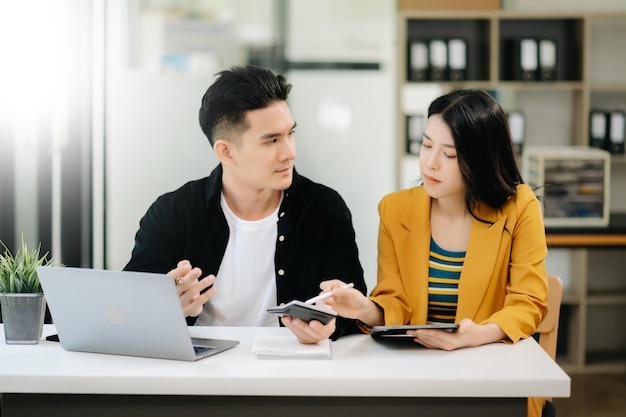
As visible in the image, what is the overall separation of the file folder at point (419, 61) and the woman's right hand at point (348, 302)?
2.60m

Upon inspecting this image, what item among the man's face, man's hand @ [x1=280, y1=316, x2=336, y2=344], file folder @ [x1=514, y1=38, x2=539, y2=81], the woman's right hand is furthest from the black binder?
man's hand @ [x1=280, y1=316, x2=336, y2=344]

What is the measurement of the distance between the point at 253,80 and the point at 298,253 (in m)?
0.47

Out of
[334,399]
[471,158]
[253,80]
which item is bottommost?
[334,399]

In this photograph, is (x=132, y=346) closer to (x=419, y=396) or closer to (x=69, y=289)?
(x=69, y=289)

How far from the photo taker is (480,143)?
2.23 m

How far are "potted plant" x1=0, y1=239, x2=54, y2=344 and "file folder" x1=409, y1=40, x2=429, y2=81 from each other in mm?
2889

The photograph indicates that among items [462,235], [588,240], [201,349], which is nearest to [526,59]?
[588,240]

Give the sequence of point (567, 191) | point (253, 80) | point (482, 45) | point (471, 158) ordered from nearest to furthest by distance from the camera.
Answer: point (471, 158) → point (253, 80) → point (567, 191) → point (482, 45)

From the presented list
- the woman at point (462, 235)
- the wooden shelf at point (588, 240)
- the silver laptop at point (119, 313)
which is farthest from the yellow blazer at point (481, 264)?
the wooden shelf at point (588, 240)

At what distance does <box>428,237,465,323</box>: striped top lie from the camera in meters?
2.31

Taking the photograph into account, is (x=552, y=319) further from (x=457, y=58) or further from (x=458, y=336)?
(x=457, y=58)

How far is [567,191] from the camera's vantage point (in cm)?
442

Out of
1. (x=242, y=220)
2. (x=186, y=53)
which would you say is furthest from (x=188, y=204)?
(x=186, y=53)

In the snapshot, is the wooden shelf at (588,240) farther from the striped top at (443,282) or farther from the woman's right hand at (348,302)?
the woman's right hand at (348,302)
